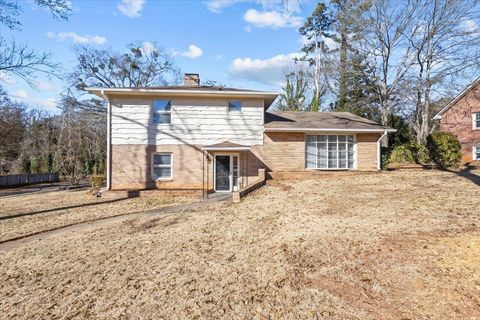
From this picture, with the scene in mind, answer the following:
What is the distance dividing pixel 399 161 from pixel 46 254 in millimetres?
22969

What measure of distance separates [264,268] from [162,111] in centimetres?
1226

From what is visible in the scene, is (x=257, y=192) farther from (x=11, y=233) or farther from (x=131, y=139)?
(x=11, y=233)

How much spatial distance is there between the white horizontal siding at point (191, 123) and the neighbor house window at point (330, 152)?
10.2 feet

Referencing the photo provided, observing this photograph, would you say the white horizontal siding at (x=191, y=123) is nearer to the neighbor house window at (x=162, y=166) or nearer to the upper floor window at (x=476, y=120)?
the neighbor house window at (x=162, y=166)

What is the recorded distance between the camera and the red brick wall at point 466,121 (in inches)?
1029

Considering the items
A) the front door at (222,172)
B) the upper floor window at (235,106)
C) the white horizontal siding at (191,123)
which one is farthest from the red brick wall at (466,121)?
the front door at (222,172)

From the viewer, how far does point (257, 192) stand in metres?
13.0

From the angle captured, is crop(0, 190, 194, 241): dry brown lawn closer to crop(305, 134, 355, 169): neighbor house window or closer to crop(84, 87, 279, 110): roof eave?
crop(84, 87, 279, 110): roof eave

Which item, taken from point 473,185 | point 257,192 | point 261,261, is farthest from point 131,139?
point 473,185

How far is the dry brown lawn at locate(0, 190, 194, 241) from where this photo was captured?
864 centimetres

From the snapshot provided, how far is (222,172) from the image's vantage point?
52.3 feet

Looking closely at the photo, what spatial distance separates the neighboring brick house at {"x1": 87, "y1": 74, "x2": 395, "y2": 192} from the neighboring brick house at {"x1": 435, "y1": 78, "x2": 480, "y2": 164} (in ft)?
53.4

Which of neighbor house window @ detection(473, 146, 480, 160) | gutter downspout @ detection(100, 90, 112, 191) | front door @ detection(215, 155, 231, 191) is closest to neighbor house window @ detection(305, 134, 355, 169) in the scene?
front door @ detection(215, 155, 231, 191)

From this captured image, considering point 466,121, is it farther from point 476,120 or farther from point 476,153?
point 476,153
